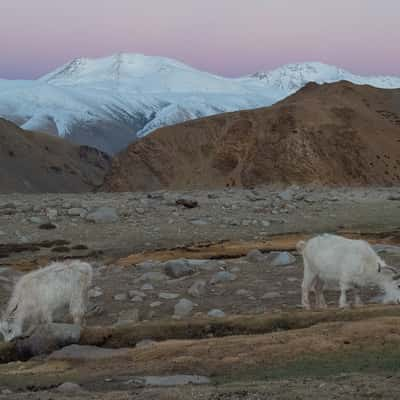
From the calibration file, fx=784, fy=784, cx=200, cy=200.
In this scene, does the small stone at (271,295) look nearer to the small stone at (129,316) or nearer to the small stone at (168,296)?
the small stone at (168,296)

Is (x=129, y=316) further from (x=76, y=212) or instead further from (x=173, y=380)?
(x=76, y=212)

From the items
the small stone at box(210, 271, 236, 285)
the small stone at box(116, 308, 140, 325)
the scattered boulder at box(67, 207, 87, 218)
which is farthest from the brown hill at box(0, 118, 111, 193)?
the small stone at box(116, 308, 140, 325)

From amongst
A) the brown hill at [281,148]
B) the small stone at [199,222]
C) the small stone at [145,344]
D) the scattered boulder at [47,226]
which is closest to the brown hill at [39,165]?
the brown hill at [281,148]

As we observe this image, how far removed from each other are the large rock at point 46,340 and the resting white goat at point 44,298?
38.7 inches

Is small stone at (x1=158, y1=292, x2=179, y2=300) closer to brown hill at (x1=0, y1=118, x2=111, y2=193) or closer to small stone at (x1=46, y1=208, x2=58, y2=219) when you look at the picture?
small stone at (x1=46, y1=208, x2=58, y2=219)

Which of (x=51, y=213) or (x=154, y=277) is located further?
(x=51, y=213)

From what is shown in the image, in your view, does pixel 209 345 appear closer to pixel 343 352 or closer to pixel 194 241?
pixel 343 352

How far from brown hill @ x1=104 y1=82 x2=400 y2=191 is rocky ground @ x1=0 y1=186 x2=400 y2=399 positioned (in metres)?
18.6

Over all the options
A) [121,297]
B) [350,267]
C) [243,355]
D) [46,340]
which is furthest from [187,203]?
[243,355]

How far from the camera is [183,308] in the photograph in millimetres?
17953

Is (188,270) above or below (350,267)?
below

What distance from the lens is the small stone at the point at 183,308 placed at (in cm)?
1773

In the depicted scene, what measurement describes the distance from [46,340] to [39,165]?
132792 mm

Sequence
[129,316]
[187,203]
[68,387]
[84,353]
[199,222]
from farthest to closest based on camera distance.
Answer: [187,203], [199,222], [129,316], [84,353], [68,387]
